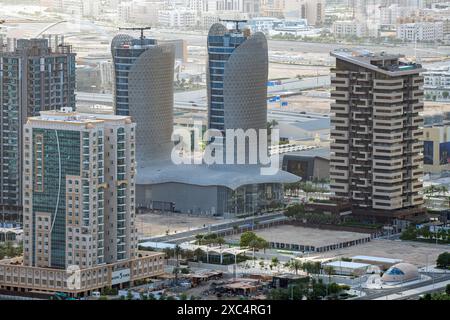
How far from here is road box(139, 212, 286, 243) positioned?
101ft

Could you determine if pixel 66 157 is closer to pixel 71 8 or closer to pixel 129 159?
pixel 129 159

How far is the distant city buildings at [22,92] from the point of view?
109 feet

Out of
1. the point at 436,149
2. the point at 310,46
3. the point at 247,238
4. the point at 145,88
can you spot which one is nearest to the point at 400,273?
the point at 247,238

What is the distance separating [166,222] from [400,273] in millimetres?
8519

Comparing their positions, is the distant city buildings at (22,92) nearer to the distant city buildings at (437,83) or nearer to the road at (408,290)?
the road at (408,290)

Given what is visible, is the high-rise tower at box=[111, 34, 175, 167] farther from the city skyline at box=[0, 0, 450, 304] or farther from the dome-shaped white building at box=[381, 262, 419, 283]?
the dome-shaped white building at box=[381, 262, 419, 283]

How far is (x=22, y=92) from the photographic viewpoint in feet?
110

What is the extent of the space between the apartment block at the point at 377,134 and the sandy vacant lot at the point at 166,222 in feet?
9.91

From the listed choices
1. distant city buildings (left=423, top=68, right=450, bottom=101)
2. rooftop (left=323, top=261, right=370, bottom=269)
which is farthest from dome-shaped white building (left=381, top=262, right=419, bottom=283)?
distant city buildings (left=423, top=68, right=450, bottom=101)

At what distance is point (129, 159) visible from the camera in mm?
25641

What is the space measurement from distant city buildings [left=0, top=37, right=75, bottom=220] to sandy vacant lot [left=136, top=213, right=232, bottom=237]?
278 cm

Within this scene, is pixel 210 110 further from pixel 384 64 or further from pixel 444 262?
pixel 444 262

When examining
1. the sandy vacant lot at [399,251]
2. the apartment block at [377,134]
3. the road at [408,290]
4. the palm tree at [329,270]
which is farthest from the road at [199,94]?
the road at [408,290]
